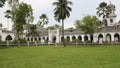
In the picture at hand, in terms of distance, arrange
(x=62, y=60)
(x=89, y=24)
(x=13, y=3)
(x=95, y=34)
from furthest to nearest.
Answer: (x=95, y=34) < (x=89, y=24) < (x=13, y=3) < (x=62, y=60)

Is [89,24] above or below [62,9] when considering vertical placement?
below

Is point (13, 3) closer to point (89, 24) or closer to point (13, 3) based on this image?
point (13, 3)

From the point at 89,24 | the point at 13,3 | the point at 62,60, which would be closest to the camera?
the point at 62,60

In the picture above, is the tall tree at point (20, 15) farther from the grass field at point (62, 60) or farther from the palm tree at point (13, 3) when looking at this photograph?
the grass field at point (62, 60)

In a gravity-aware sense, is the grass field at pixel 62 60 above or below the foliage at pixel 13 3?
below

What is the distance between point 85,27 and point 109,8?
46.2 ft

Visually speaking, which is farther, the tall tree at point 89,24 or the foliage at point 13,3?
the tall tree at point 89,24

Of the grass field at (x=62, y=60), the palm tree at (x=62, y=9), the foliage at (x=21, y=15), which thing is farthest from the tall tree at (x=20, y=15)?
the grass field at (x=62, y=60)

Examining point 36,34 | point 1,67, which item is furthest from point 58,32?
point 1,67

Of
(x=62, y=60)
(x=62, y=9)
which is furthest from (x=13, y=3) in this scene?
(x=62, y=60)

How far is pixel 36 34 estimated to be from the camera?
8894cm

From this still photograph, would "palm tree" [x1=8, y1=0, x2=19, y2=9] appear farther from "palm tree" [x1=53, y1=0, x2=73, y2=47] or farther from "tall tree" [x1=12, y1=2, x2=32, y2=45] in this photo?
"palm tree" [x1=53, y1=0, x2=73, y2=47]

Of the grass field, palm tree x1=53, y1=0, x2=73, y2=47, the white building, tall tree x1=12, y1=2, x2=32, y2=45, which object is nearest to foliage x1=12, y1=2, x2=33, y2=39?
tall tree x1=12, y1=2, x2=32, y2=45

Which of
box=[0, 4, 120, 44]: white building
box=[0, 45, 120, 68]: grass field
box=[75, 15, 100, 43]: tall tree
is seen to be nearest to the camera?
box=[0, 45, 120, 68]: grass field
